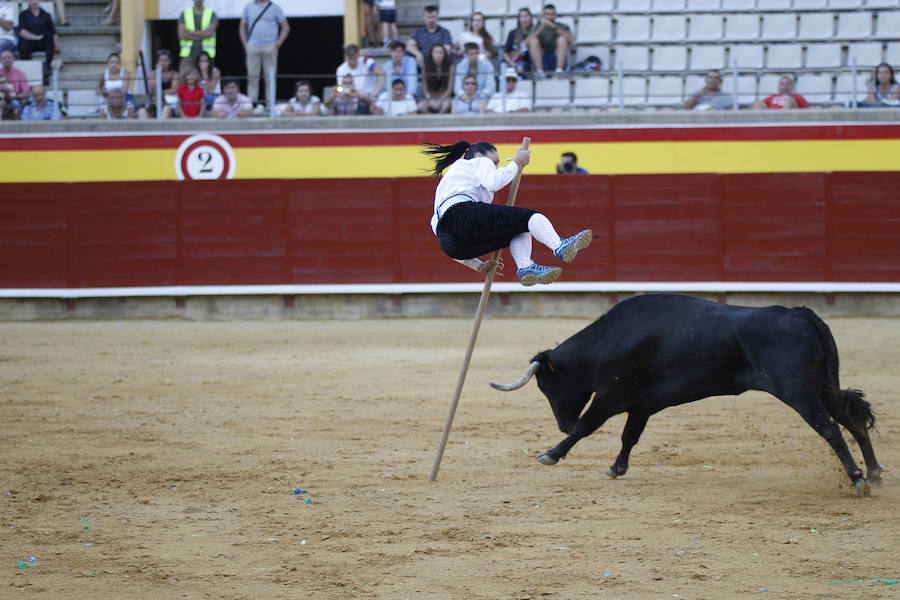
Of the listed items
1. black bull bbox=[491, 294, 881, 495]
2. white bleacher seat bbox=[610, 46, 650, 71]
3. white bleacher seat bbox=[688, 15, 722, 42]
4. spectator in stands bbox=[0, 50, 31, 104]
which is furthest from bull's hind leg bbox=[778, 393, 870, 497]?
spectator in stands bbox=[0, 50, 31, 104]

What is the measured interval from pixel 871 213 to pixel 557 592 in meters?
9.38

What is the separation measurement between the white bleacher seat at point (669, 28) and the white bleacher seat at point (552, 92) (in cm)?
151

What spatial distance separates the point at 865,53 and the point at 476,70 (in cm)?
447

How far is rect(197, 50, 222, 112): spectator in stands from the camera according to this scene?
12252 mm

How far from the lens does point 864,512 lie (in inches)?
160

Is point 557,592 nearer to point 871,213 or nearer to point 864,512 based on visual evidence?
point 864,512

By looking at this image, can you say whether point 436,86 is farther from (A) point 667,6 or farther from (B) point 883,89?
(B) point 883,89

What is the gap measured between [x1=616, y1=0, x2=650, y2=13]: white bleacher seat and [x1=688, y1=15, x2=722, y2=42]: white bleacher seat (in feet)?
1.90

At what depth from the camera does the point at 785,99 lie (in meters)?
11.6

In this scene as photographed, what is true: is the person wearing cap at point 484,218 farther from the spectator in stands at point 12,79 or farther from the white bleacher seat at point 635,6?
the white bleacher seat at point 635,6

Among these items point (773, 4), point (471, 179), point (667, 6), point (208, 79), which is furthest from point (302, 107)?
point (471, 179)

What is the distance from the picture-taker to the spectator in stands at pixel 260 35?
1244cm

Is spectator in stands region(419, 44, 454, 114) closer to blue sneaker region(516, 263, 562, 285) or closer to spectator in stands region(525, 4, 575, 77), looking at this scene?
spectator in stands region(525, 4, 575, 77)

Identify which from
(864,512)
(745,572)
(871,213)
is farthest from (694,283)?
(745,572)
